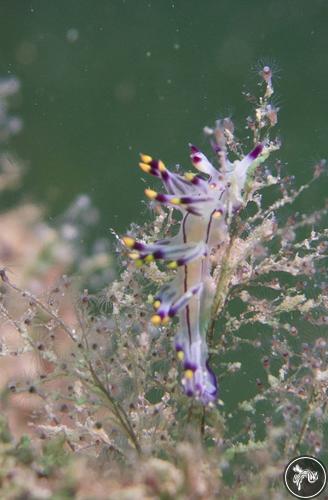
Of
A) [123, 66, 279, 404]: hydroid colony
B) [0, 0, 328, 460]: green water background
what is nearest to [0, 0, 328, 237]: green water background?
[0, 0, 328, 460]: green water background

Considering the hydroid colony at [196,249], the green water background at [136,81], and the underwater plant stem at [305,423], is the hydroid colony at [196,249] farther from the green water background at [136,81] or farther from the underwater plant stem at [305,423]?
the green water background at [136,81]

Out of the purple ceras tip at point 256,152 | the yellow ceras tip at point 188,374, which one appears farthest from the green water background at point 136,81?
the yellow ceras tip at point 188,374

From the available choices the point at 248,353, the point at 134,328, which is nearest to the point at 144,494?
the point at 134,328

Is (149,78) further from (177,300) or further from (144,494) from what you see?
(144,494)

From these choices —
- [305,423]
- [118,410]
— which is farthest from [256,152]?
[118,410]

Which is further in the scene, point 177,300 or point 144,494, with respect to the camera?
point 177,300

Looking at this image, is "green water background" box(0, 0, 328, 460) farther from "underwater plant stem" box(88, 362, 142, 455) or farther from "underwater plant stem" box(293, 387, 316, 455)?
"underwater plant stem" box(293, 387, 316, 455)

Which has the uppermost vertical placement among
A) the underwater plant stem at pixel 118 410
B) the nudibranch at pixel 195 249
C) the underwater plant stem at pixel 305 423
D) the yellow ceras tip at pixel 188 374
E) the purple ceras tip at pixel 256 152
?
the purple ceras tip at pixel 256 152

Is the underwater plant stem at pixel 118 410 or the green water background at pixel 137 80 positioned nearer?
the underwater plant stem at pixel 118 410
